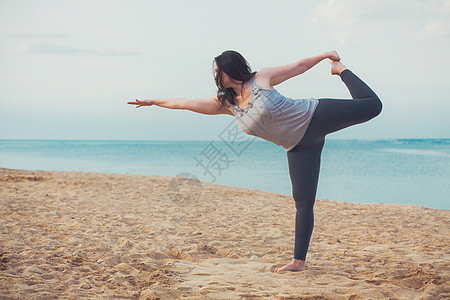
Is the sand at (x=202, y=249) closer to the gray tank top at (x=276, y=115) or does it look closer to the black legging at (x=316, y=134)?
the black legging at (x=316, y=134)

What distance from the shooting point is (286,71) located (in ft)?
9.29

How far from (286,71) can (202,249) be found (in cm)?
196

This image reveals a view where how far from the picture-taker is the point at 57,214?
4.77 metres

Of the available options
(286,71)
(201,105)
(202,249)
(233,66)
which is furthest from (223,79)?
(202,249)

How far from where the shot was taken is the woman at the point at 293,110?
2.67 metres

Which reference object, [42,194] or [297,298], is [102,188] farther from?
[297,298]

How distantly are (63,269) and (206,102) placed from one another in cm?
166

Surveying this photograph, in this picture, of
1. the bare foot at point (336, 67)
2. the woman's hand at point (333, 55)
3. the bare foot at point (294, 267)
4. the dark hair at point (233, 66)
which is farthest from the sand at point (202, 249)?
the woman's hand at point (333, 55)

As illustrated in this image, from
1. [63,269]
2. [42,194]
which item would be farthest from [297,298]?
[42,194]

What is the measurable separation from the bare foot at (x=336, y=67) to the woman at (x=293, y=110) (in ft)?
0.20

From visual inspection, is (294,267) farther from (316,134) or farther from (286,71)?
(286,71)

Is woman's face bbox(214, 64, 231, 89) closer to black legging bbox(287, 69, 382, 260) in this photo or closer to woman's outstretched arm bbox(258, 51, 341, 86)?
woman's outstretched arm bbox(258, 51, 341, 86)

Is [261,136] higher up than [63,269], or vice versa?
[261,136]

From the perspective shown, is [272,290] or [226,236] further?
[226,236]
